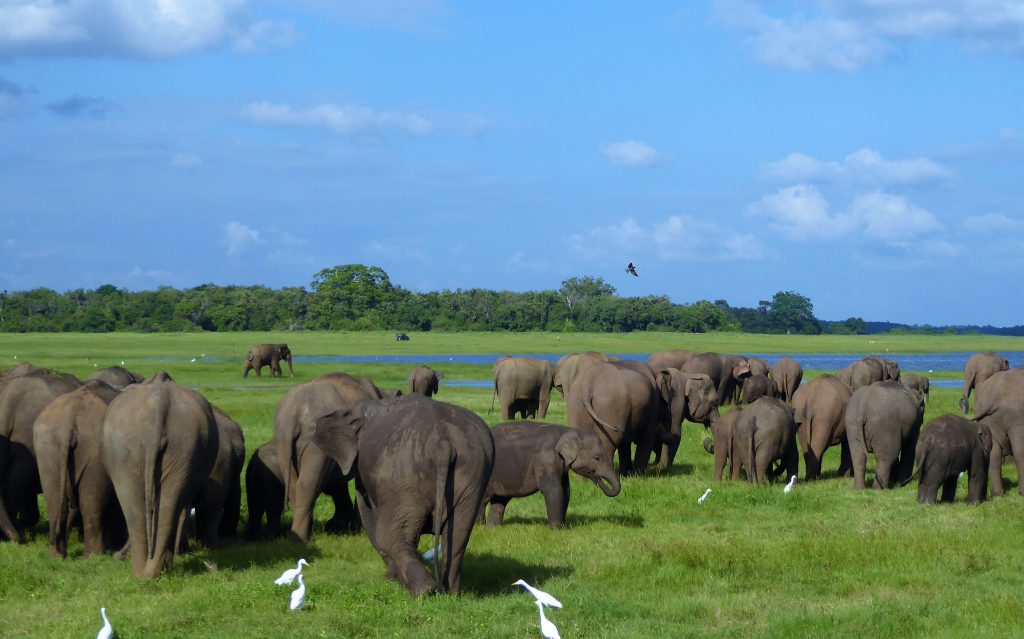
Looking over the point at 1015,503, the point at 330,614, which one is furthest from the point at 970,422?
the point at 330,614

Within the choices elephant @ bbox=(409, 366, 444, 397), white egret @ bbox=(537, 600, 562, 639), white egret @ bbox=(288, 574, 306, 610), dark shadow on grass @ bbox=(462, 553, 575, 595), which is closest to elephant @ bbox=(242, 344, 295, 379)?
elephant @ bbox=(409, 366, 444, 397)

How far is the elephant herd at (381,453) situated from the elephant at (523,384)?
11366 millimetres

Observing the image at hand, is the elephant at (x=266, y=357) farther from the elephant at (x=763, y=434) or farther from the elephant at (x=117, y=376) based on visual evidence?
the elephant at (x=763, y=434)

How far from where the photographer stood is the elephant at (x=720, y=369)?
34125mm

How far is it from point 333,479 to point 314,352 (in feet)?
223

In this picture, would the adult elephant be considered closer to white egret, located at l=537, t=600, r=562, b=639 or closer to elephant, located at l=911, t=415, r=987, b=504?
elephant, located at l=911, t=415, r=987, b=504

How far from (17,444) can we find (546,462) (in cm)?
567

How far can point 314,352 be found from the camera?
264 ft

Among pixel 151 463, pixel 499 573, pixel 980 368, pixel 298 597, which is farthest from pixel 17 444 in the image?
pixel 980 368

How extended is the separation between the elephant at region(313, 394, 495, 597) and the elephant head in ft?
11.0

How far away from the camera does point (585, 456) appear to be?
13.5 meters

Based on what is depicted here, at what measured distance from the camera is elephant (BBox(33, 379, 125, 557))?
1170 centimetres

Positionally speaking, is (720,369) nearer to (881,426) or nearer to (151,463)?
(881,426)

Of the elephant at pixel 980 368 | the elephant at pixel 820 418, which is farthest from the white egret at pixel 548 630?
the elephant at pixel 980 368
